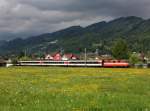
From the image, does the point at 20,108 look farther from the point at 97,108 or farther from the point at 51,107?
the point at 97,108

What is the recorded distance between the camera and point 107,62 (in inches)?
6137

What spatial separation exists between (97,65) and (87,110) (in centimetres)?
14088

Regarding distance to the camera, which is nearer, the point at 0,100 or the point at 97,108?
the point at 97,108

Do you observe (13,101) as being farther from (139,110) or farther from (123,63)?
(123,63)

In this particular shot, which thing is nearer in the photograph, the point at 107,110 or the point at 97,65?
the point at 107,110

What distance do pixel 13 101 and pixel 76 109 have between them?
14.8 feet

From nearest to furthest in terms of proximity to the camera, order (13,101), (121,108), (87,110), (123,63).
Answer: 1. (87,110)
2. (121,108)
3. (13,101)
4. (123,63)

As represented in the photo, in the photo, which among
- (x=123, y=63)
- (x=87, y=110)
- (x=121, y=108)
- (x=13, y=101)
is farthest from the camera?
(x=123, y=63)

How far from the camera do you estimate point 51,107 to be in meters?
17.1

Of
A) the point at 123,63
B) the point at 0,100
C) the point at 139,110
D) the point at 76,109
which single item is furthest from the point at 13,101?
the point at 123,63

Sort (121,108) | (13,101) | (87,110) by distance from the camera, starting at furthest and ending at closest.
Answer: (13,101), (121,108), (87,110)

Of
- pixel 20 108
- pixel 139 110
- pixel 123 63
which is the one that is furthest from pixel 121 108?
pixel 123 63

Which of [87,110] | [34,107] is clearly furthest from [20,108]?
[87,110]

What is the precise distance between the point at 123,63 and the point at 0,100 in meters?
131
